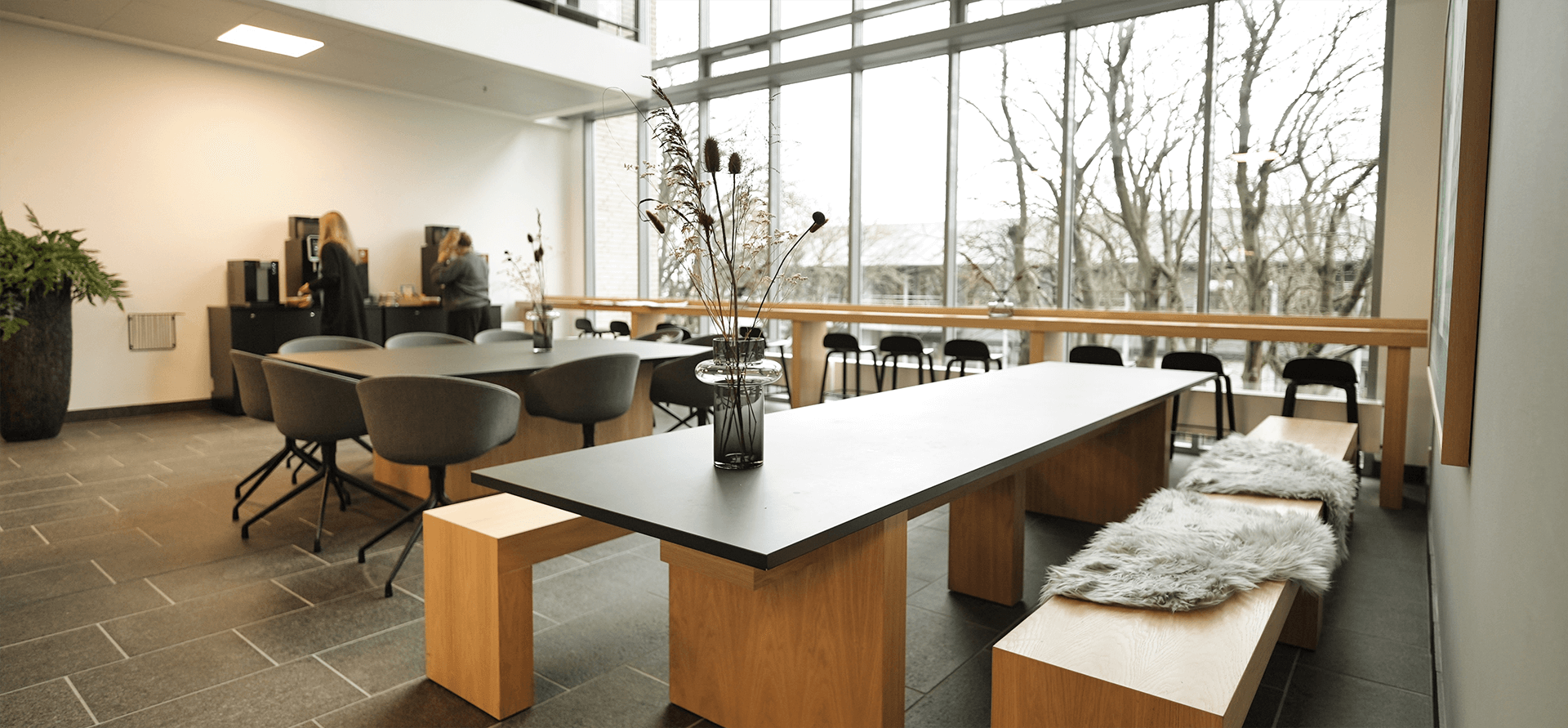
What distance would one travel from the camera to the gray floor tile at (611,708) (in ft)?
6.95

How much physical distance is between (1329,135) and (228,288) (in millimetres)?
8935

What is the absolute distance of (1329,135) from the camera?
220 inches

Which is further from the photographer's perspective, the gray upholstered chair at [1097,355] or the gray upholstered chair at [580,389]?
the gray upholstered chair at [1097,355]

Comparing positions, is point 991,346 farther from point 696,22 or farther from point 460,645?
point 460,645

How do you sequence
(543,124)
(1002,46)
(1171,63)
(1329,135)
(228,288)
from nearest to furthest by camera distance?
(1329,135)
(1171,63)
(1002,46)
(228,288)
(543,124)

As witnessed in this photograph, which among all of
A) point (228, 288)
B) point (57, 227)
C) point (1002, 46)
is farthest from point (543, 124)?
point (1002, 46)

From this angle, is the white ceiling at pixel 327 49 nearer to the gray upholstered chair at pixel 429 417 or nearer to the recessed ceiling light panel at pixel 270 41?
the recessed ceiling light panel at pixel 270 41

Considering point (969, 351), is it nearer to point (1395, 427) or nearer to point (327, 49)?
point (1395, 427)

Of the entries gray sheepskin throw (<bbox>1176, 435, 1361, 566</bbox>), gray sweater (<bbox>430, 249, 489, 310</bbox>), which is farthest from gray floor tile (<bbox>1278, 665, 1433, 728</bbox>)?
gray sweater (<bbox>430, 249, 489, 310</bbox>)

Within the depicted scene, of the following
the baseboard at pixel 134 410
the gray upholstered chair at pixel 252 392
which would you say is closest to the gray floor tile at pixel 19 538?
the gray upholstered chair at pixel 252 392

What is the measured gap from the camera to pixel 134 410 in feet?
23.0

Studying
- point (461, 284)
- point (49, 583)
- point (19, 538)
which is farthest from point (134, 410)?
point (49, 583)

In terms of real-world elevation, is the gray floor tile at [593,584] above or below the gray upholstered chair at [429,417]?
below

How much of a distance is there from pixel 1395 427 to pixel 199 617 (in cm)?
539
